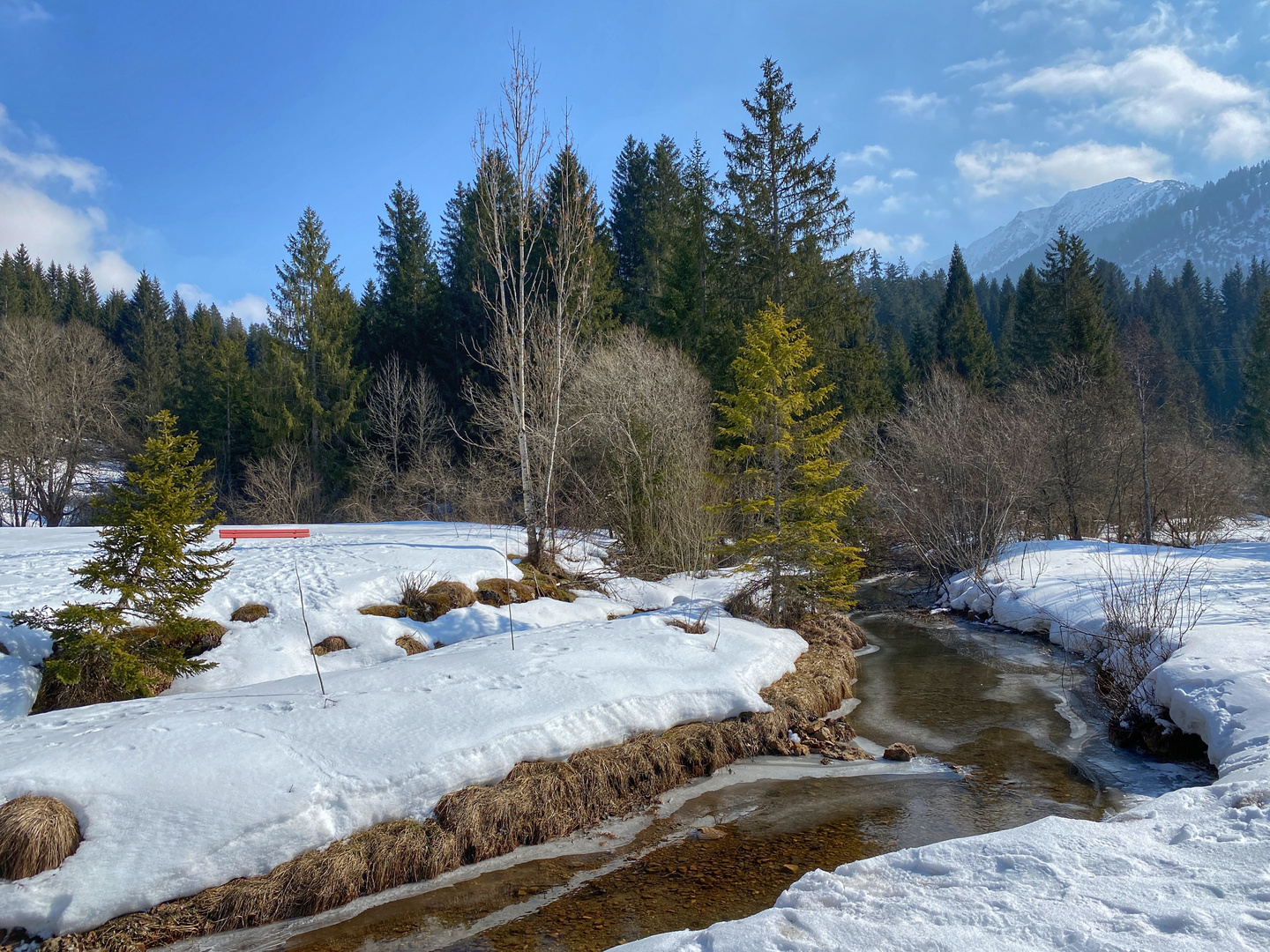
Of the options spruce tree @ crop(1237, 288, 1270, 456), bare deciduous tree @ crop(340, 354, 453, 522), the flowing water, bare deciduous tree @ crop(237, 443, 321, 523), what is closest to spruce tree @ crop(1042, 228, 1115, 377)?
spruce tree @ crop(1237, 288, 1270, 456)

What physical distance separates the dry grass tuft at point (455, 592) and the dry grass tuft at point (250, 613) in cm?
243

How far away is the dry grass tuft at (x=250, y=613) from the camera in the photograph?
9.55 m

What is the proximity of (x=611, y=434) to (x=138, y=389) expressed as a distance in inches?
1356

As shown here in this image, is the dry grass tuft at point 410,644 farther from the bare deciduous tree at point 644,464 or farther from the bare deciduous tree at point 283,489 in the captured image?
the bare deciduous tree at point 283,489

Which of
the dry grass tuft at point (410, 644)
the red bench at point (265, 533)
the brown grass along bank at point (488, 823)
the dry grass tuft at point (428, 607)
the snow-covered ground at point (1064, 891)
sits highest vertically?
the red bench at point (265, 533)

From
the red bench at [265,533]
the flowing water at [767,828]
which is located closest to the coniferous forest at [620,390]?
the red bench at [265,533]

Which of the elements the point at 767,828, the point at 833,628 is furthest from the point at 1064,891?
the point at 833,628

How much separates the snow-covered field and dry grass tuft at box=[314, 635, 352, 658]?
0.12 metres

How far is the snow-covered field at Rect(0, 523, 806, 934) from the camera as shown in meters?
5.26

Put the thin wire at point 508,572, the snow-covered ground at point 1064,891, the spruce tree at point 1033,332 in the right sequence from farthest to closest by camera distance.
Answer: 1. the spruce tree at point 1033,332
2. the thin wire at point 508,572
3. the snow-covered ground at point 1064,891

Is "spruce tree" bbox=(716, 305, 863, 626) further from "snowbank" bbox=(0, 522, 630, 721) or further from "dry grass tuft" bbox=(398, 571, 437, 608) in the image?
"dry grass tuft" bbox=(398, 571, 437, 608)

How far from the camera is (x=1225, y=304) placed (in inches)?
2844

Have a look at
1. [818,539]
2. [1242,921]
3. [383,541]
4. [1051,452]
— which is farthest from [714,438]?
[1242,921]

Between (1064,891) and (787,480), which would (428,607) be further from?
(1064,891)
